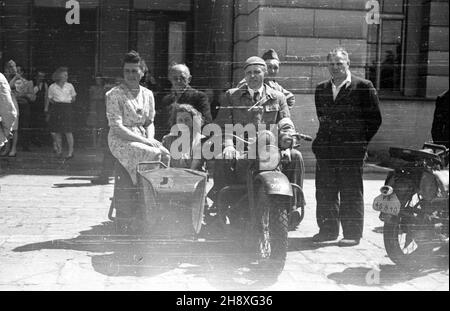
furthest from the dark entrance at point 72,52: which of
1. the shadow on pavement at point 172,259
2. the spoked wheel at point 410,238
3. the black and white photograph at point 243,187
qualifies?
the spoked wheel at point 410,238

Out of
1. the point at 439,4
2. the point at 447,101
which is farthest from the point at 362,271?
the point at 439,4

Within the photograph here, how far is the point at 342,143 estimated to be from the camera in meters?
4.91

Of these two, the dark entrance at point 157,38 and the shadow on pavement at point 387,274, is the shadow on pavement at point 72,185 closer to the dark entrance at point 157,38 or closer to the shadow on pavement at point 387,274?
the dark entrance at point 157,38

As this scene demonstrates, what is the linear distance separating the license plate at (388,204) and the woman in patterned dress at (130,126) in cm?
183

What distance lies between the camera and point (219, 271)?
13.1 feet

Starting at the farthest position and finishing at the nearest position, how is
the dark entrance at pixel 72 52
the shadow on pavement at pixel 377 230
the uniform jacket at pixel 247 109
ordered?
the dark entrance at pixel 72 52 → the shadow on pavement at pixel 377 230 → the uniform jacket at pixel 247 109

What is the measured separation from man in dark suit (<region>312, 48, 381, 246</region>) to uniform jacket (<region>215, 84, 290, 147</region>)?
415mm

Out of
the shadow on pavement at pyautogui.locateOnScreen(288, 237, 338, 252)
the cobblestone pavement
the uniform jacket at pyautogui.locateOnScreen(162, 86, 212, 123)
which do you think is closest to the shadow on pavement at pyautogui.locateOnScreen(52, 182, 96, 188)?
the cobblestone pavement

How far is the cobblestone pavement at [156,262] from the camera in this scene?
3611 mm

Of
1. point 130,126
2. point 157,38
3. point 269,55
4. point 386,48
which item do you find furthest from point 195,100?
point 386,48

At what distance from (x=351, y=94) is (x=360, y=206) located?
1.05m

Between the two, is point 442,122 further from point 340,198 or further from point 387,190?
point 340,198
